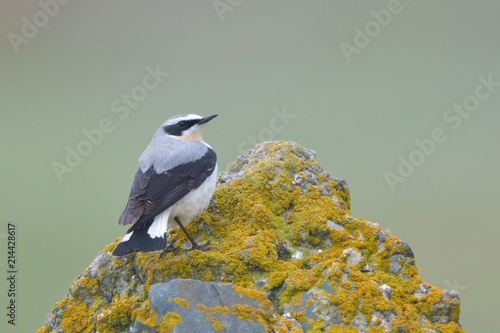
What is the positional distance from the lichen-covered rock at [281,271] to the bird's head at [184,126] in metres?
1.32

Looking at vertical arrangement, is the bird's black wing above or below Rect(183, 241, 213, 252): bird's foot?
above

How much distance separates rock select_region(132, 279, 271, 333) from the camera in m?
3.93

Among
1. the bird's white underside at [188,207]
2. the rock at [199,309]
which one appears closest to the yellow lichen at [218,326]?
the rock at [199,309]

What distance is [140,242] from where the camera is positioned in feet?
18.2

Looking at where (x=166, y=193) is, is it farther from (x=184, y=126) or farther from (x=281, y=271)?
(x=281, y=271)

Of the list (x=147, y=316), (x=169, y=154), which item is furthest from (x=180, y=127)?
(x=147, y=316)

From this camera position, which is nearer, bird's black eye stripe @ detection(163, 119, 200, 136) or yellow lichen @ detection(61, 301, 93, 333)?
yellow lichen @ detection(61, 301, 93, 333)

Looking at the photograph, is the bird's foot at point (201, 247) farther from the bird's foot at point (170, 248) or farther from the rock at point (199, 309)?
the rock at point (199, 309)

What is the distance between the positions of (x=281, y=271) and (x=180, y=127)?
3.36 metres

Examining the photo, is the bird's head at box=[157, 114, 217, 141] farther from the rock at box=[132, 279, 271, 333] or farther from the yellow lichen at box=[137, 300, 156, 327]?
the yellow lichen at box=[137, 300, 156, 327]

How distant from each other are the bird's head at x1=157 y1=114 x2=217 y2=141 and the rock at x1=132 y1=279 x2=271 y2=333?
12.3 ft

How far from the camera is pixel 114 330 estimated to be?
4977 millimetres

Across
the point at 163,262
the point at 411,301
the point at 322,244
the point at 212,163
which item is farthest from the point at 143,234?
the point at 411,301

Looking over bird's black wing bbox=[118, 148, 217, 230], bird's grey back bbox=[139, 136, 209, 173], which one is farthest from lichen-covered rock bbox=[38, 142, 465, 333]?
bird's grey back bbox=[139, 136, 209, 173]
